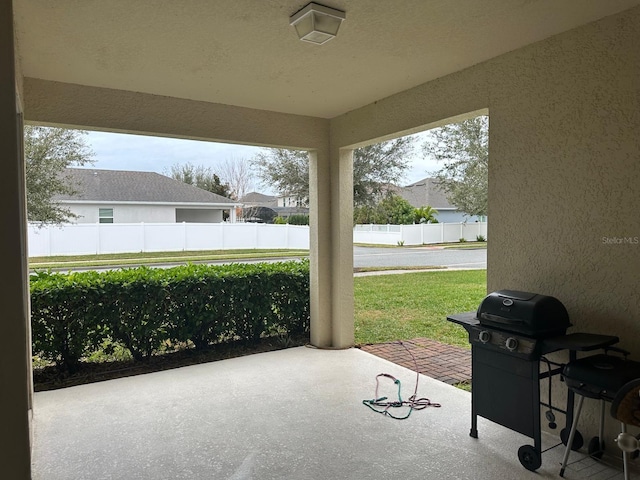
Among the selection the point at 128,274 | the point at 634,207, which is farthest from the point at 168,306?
the point at 634,207

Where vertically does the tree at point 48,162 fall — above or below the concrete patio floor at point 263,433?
above

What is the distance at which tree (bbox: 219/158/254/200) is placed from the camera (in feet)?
74.2

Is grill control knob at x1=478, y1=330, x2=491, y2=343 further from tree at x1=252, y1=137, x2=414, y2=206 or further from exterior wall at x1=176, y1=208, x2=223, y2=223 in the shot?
exterior wall at x1=176, y1=208, x2=223, y2=223

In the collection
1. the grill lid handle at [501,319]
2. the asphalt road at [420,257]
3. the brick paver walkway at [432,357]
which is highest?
the grill lid handle at [501,319]

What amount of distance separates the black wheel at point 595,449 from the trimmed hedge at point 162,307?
3.89m

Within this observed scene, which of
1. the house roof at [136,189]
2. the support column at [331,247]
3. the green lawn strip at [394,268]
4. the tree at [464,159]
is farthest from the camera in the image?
the house roof at [136,189]

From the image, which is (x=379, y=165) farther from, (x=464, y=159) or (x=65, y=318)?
(x=65, y=318)

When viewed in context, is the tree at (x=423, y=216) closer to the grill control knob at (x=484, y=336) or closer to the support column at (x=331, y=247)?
the support column at (x=331, y=247)

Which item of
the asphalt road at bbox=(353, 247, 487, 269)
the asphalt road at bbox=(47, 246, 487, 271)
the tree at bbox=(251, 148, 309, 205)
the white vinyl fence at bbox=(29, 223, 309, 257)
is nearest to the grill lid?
the tree at bbox=(251, 148, 309, 205)

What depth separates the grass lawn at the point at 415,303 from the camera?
6980 millimetres

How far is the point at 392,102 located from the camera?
15.6ft

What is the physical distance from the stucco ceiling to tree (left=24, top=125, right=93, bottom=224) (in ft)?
13.9

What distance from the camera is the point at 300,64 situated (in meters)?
3.74

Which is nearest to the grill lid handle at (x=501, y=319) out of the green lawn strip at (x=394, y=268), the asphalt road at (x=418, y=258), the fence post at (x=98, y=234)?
the green lawn strip at (x=394, y=268)
